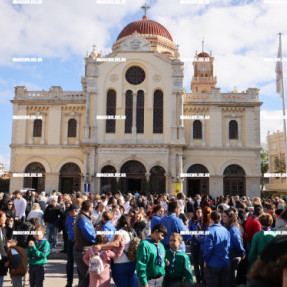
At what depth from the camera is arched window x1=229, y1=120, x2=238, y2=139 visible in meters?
30.4

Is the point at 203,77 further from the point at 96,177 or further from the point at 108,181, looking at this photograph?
the point at 96,177

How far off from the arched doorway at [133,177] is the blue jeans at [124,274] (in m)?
22.6

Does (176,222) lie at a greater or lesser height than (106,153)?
lesser

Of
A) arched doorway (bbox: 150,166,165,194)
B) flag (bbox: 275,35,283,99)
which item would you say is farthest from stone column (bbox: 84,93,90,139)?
flag (bbox: 275,35,283,99)

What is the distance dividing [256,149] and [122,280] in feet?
86.0

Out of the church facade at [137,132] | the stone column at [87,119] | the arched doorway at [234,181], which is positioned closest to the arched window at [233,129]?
the church facade at [137,132]

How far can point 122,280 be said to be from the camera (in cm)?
591

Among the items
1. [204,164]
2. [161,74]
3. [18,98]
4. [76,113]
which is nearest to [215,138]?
[204,164]

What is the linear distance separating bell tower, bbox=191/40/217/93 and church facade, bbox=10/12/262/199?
111ft

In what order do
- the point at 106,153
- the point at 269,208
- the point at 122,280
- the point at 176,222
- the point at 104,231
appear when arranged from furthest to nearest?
the point at 106,153
the point at 269,208
the point at 176,222
the point at 104,231
the point at 122,280

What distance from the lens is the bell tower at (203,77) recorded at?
210ft

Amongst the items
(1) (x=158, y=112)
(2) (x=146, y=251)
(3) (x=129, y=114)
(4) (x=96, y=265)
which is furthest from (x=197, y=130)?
(2) (x=146, y=251)

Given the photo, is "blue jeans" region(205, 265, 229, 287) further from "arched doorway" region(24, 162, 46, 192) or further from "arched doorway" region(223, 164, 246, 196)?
"arched doorway" region(24, 162, 46, 192)

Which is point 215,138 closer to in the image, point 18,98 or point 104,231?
point 18,98
